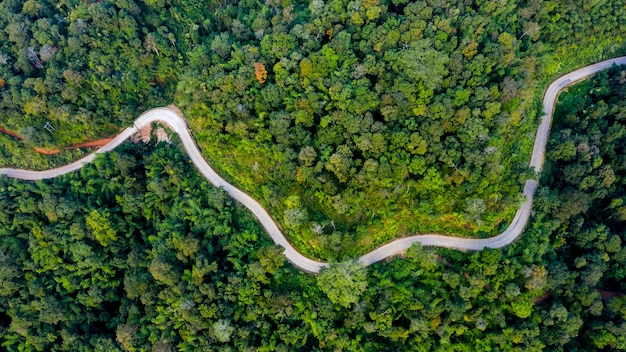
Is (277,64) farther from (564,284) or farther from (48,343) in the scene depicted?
(48,343)

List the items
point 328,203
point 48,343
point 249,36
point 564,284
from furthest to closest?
point 249,36, point 48,343, point 328,203, point 564,284

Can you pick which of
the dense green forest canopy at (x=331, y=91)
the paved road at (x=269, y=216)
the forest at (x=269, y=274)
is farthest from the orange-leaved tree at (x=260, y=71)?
the forest at (x=269, y=274)

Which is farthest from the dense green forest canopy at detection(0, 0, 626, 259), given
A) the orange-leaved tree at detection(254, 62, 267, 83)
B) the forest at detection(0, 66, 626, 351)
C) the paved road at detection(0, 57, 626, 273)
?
the forest at detection(0, 66, 626, 351)

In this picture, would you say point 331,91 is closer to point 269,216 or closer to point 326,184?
point 326,184

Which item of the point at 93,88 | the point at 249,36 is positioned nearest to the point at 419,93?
the point at 249,36

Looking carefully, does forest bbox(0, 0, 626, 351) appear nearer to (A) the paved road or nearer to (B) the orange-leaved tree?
(B) the orange-leaved tree

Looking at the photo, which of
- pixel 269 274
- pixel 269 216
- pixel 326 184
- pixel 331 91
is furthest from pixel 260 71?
pixel 269 274

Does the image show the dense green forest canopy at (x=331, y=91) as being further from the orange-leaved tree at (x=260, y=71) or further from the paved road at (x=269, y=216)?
the paved road at (x=269, y=216)

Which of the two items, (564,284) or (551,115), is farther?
(551,115)
